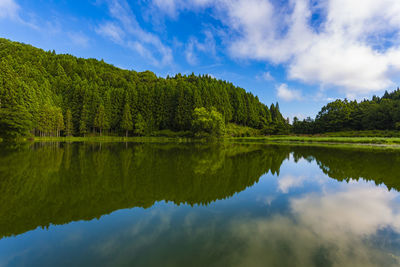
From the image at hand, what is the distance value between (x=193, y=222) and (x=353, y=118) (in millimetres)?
67483

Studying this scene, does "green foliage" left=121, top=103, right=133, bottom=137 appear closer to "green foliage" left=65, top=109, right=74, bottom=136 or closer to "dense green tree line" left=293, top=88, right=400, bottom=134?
"green foliage" left=65, top=109, right=74, bottom=136

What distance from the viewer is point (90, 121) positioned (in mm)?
52844

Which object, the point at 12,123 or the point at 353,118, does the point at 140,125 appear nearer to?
the point at 12,123

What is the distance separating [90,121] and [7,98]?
19.6 meters

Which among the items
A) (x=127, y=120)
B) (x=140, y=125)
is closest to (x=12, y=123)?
(x=127, y=120)

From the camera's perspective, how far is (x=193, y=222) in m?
3.83

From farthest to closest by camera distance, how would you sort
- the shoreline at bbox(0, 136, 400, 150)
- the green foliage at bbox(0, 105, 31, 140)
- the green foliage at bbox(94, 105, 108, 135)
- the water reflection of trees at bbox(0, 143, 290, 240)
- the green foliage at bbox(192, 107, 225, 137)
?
1. the green foliage at bbox(94, 105, 108, 135)
2. the green foliage at bbox(192, 107, 225, 137)
3. the shoreline at bbox(0, 136, 400, 150)
4. the green foliage at bbox(0, 105, 31, 140)
5. the water reflection of trees at bbox(0, 143, 290, 240)

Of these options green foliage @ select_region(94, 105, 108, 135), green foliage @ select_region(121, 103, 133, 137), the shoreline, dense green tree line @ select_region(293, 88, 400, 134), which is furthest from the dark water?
dense green tree line @ select_region(293, 88, 400, 134)

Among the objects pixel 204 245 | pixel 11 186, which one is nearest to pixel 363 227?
pixel 204 245

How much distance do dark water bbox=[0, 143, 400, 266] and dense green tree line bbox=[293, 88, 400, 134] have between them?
5390 cm

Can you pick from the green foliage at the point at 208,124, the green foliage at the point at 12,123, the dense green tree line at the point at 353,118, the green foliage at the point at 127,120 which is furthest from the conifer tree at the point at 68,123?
the dense green tree line at the point at 353,118

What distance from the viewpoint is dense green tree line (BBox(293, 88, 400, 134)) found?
1879 inches

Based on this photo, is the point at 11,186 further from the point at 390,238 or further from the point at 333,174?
the point at 333,174

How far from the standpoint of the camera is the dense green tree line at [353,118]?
47719 millimetres
